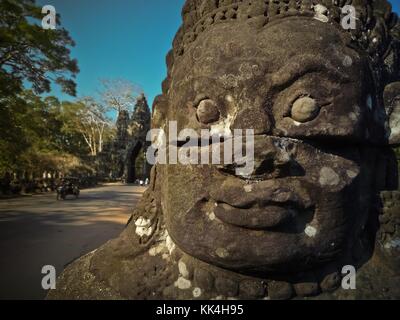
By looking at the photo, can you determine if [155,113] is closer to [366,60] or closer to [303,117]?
[303,117]

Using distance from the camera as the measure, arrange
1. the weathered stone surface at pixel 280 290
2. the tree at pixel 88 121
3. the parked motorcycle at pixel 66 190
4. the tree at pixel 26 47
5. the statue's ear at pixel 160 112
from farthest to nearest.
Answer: the tree at pixel 88 121 → the parked motorcycle at pixel 66 190 → the tree at pixel 26 47 → the statue's ear at pixel 160 112 → the weathered stone surface at pixel 280 290

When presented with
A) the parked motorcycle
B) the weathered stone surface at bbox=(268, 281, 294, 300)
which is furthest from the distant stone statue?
the parked motorcycle

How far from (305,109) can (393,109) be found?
0.68 m

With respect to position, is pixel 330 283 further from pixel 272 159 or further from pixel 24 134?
pixel 24 134

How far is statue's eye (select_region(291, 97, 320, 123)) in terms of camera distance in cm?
124

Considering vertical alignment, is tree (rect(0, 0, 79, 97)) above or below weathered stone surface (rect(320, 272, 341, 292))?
above

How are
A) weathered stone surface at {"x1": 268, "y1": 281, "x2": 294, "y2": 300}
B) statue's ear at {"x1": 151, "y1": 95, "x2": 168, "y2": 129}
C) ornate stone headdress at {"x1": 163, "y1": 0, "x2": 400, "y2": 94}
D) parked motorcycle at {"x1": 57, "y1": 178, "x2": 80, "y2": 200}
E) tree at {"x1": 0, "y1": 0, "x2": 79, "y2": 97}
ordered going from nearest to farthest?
weathered stone surface at {"x1": 268, "y1": 281, "x2": 294, "y2": 300} → ornate stone headdress at {"x1": 163, "y1": 0, "x2": 400, "y2": 94} → statue's ear at {"x1": 151, "y1": 95, "x2": 168, "y2": 129} → tree at {"x1": 0, "y1": 0, "x2": 79, "y2": 97} → parked motorcycle at {"x1": 57, "y1": 178, "x2": 80, "y2": 200}

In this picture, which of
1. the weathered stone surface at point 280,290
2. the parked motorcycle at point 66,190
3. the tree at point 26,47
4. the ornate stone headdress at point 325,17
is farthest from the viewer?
the parked motorcycle at point 66,190

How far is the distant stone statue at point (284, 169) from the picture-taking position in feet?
4.06

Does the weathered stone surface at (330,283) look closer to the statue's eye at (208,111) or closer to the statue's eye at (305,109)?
the statue's eye at (305,109)

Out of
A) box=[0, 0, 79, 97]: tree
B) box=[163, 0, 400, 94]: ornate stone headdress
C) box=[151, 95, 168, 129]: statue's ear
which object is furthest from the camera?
box=[0, 0, 79, 97]: tree

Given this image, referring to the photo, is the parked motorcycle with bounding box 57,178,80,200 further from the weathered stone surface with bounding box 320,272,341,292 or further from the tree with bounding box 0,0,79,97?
the weathered stone surface with bounding box 320,272,341,292

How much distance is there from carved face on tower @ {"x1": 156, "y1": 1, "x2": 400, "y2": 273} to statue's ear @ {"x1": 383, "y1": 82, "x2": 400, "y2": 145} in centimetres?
17

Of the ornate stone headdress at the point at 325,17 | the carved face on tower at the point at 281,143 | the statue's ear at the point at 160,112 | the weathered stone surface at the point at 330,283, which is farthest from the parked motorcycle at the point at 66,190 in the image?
the weathered stone surface at the point at 330,283
